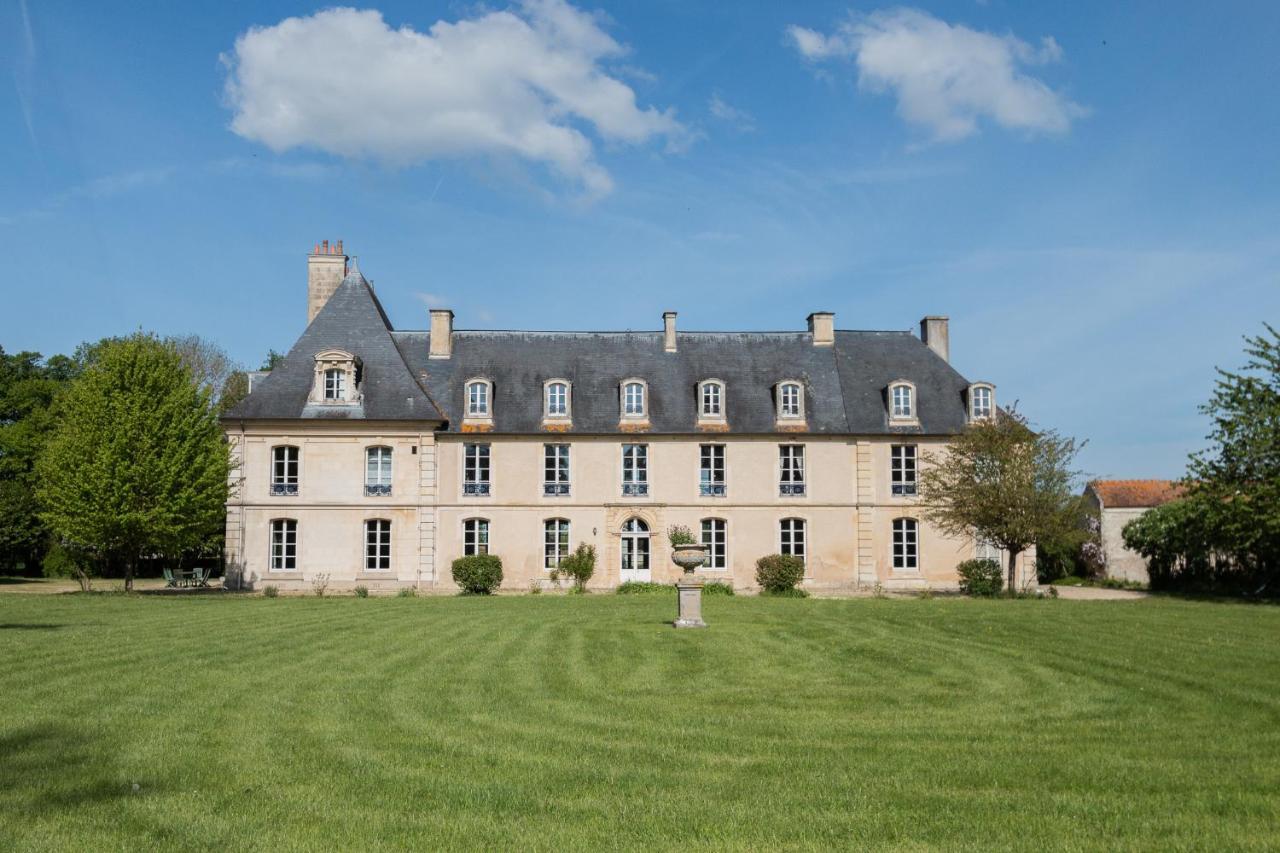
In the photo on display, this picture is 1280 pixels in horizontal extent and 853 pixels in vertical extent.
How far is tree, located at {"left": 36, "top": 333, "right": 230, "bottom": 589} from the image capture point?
94.7ft

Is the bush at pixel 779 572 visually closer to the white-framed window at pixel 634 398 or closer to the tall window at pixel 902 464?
the tall window at pixel 902 464

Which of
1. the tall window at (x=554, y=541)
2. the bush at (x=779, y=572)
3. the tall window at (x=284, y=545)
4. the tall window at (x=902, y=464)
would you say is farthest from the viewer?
the tall window at (x=902, y=464)

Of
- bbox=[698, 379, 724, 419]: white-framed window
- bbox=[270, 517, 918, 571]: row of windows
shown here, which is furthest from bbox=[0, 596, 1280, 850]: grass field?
bbox=[698, 379, 724, 419]: white-framed window

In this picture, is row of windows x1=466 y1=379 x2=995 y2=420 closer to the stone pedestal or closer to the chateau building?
the chateau building

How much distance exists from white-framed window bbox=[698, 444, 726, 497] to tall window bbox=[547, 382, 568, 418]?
177 inches

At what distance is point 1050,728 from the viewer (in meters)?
9.29

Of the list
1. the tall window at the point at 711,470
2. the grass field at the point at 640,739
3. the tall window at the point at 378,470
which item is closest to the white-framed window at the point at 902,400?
the tall window at the point at 711,470

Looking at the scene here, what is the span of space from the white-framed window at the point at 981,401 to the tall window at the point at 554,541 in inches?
530

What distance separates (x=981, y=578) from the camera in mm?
29531

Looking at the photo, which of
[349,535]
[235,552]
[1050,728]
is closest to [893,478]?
[349,535]

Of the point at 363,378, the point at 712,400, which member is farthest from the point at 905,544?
the point at 363,378

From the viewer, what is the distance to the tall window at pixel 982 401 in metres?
34.0

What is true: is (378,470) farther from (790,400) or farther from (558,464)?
(790,400)

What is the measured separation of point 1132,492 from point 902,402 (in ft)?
48.2
